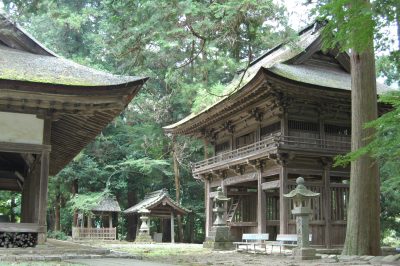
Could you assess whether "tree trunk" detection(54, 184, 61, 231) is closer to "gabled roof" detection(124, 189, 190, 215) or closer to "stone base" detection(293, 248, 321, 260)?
"gabled roof" detection(124, 189, 190, 215)

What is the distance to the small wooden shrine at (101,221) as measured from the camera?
31.0 m

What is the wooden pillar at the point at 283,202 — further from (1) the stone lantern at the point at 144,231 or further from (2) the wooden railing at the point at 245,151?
(1) the stone lantern at the point at 144,231

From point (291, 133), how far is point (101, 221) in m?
20.1

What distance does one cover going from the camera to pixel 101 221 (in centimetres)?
3397

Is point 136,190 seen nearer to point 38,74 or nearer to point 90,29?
point 90,29

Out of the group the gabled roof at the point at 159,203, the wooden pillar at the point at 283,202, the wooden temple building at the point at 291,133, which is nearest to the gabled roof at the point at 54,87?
the wooden temple building at the point at 291,133

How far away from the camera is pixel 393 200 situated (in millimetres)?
22109

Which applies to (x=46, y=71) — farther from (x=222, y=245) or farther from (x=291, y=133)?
(x=291, y=133)

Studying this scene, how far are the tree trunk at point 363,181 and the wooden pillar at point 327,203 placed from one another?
17.3ft

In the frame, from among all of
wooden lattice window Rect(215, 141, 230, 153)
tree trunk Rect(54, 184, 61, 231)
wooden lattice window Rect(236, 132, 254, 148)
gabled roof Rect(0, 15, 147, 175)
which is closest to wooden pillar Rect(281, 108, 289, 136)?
wooden lattice window Rect(236, 132, 254, 148)

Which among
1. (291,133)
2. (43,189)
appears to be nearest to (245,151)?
(291,133)

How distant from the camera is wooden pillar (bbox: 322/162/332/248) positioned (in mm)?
17609

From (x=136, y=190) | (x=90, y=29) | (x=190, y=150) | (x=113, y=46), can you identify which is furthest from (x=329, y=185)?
(x=90, y=29)

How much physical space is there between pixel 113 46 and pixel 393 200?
1633 cm
